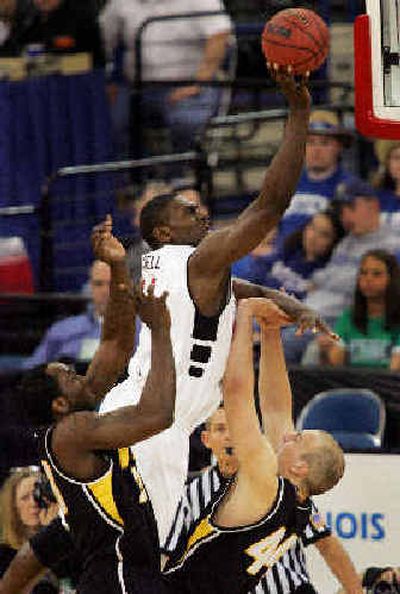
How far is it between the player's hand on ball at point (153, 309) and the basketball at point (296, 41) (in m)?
1.00

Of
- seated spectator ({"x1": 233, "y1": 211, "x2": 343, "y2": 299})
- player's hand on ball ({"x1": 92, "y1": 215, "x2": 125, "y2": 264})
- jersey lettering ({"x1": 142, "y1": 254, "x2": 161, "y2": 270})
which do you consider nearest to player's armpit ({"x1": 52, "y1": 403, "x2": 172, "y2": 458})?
player's hand on ball ({"x1": 92, "y1": 215, "x2": 125, "y2": 264})

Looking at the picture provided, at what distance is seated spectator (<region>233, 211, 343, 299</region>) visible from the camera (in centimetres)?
927

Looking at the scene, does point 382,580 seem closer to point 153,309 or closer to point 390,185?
point 153,309

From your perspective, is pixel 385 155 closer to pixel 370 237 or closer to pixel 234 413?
pixel 370 237

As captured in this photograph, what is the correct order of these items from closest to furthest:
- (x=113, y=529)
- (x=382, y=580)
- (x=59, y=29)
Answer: (x=113, y=529), (x=382, y=580), (x=59, y=29)

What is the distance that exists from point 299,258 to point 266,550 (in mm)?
2971

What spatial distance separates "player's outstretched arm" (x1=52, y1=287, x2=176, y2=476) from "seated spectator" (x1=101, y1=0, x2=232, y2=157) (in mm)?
4472

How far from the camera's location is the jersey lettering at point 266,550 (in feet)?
21.8

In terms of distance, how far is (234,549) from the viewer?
6680 mm

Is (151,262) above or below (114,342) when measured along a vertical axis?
above

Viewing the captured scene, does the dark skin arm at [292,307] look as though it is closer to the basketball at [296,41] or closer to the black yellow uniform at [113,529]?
the black yellow uniform at [113,529]

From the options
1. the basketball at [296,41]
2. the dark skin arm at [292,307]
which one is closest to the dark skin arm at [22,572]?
the dark skin arm at [292,307]

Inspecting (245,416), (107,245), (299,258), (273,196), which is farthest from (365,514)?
(107,245)

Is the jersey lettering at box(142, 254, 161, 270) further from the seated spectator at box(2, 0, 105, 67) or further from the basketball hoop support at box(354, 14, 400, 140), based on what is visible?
the seated spectator at box(2, 0, 105, 67)
